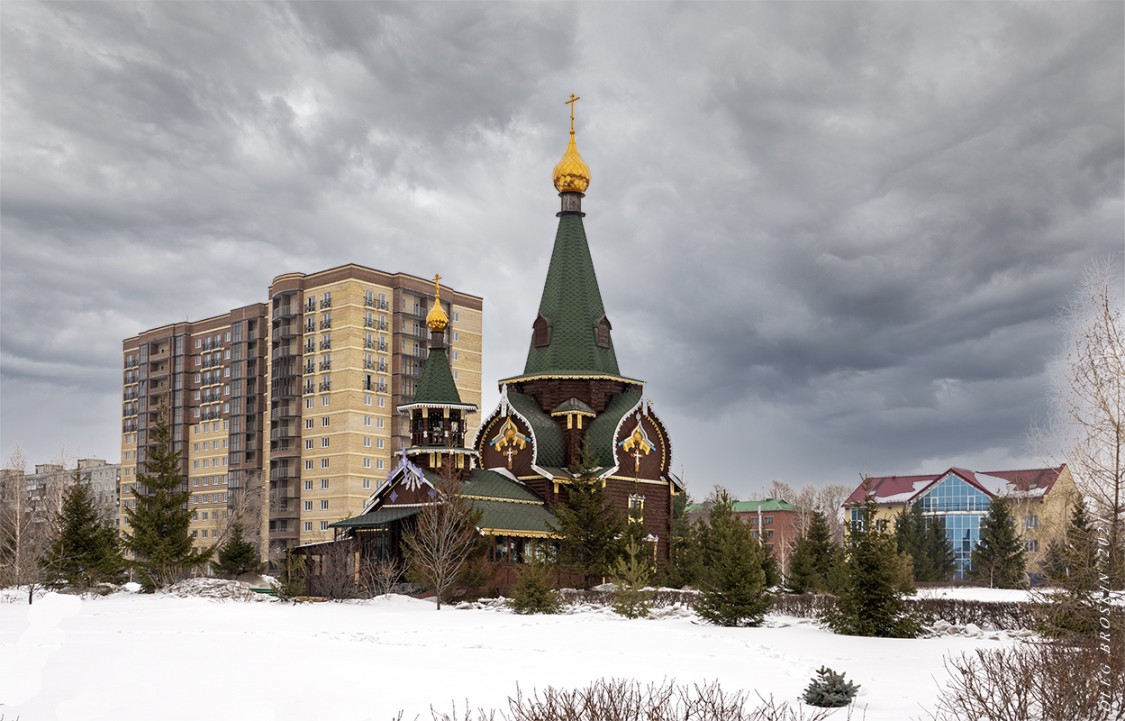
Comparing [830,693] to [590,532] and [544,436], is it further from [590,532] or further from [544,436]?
[544,436]

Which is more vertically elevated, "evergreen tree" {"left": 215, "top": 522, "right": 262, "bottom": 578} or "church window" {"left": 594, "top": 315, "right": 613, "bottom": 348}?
"church window" {"left": 594, "top": 315, "right": 613, "bottom": 348}

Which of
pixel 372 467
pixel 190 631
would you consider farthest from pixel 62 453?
pixel 190 631

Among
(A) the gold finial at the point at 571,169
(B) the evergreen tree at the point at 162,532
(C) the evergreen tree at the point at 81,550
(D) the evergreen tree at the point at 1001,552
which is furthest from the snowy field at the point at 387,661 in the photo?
(D) the evergreen tree at the point at 1001,552

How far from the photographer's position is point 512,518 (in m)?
36.7

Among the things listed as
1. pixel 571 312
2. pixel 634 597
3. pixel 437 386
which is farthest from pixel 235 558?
pixel 634 597

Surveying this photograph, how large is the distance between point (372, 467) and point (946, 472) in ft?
134

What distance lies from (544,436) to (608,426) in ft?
8.63

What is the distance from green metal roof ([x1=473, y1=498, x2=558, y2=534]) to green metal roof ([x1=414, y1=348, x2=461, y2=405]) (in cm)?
532

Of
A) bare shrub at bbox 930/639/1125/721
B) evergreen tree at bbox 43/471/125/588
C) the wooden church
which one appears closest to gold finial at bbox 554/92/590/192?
the wooden church

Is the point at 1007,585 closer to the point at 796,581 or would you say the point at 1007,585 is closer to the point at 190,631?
the point at 796,581

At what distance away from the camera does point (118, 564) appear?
37.8 metres

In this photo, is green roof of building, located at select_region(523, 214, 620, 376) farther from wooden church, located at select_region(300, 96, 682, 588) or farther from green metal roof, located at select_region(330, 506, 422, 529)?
green metal roof, located at select_region(330, 506, 422, 529)

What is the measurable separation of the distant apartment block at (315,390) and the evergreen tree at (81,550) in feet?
109

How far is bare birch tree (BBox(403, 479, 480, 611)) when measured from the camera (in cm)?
2962
